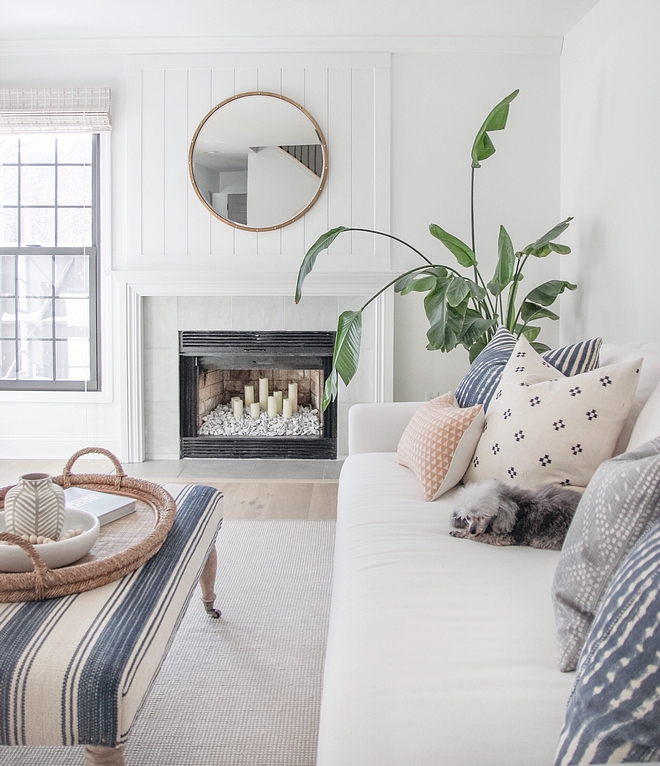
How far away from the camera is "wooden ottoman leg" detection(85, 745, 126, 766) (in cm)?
97

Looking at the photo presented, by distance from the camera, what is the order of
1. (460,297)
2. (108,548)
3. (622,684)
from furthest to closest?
(460,297)
(108,548)
(622,684)

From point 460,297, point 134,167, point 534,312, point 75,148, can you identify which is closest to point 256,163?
point 134,167

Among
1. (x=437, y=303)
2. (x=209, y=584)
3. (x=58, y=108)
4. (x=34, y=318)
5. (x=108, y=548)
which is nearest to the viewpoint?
(x=108, y=548)

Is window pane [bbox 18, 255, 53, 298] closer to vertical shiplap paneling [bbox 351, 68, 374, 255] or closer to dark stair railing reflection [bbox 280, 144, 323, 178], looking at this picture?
dark stair railing reflection [bbox 280, 144, 323, 178]

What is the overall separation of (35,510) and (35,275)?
3.21 metres

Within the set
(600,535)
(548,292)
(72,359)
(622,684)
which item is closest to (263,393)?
(72,359)

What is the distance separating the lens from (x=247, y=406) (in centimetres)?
425

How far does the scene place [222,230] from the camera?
3.81m

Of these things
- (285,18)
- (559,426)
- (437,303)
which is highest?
(285,18)

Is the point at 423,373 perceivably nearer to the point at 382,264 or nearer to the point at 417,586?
the point at 382,264

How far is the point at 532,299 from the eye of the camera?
3.29 meters

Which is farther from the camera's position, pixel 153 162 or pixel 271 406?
pixel 271 406

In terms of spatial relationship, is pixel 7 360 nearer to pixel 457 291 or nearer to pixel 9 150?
pixel 9 150

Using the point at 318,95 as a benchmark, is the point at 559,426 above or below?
below
